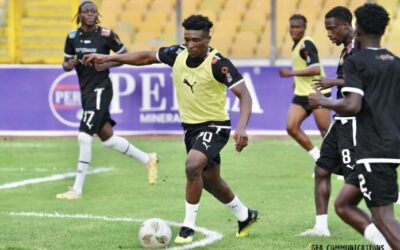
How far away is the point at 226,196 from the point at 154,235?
0.97m

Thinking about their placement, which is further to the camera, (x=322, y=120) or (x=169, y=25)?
(x=169, y=25)

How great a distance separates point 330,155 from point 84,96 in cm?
446

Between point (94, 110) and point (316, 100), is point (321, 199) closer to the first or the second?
point (316, 100)

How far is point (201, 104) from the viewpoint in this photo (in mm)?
8641

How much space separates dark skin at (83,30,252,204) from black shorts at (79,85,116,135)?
3.07 m

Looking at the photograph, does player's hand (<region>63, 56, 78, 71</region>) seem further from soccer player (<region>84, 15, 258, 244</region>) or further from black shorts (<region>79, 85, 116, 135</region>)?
soccer player (<region>84, 15, 258, 244</region>)

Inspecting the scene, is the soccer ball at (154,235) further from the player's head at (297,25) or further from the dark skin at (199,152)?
the player's head at (297,25)

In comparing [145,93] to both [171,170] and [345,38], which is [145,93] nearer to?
[171,170]

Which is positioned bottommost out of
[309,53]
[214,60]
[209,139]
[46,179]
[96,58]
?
[46,179]

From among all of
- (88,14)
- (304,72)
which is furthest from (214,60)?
(304,72)

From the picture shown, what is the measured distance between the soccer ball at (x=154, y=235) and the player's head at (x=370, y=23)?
267 centimetres

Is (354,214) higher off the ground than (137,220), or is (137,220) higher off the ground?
(354,214)

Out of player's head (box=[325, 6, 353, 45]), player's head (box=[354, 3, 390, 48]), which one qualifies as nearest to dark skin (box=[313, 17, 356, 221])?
player's head (box=[325, 6, 353, 45])

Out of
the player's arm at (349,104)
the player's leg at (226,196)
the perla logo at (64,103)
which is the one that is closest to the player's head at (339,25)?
the player's leg at (226,196)
